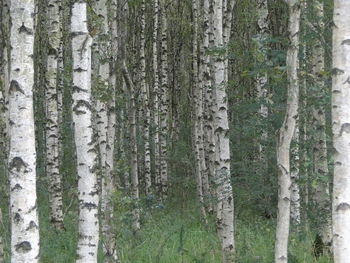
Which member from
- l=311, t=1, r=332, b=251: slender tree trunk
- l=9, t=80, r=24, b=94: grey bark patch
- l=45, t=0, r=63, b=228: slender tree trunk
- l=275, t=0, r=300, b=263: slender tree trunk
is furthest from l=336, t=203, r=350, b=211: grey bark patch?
l=45, t=0, r=63, b=228: slender tree trunk

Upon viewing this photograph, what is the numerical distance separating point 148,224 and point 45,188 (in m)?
6.12

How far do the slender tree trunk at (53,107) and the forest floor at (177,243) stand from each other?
23.3 inches

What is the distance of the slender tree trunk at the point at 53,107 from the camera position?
1058cm

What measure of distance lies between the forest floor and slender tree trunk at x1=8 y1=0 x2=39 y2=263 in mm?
3454

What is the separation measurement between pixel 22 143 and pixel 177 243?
20.3 ft

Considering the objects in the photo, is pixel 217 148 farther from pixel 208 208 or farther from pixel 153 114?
pixel 153 114

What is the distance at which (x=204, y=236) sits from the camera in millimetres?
11273

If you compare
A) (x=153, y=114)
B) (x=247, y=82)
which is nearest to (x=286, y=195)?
(x=153, y=114)

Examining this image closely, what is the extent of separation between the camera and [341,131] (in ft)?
15.2

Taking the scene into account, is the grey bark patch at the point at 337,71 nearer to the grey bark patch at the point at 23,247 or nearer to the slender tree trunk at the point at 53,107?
the grey bark patch at the point at 23,247

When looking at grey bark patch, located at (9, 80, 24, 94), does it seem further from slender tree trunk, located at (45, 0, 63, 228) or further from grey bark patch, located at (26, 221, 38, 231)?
slender tree trunk, located at (45, 0, 63, 228)

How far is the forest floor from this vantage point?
8641mm

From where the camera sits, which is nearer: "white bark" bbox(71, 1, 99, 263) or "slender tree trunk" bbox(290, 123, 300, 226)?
"white bark" bbox(71, 1, 99, 263)

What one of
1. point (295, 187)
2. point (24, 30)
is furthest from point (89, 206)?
point (295, 187)
